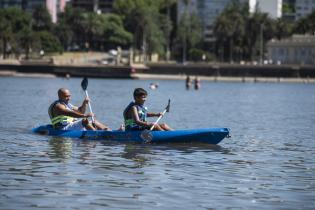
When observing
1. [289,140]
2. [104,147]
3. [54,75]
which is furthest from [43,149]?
[54,75]

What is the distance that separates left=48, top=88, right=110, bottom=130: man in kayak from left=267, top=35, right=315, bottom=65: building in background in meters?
143

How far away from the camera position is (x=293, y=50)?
578ft

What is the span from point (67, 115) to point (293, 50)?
491 ft

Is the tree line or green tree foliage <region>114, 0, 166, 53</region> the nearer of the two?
the tree line

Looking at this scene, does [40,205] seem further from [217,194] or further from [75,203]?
[217,194]

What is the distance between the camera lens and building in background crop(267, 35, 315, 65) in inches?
6811

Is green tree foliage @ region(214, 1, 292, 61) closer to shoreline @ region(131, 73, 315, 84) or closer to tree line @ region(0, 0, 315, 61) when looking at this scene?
tree line @ region(0, 0, 315, 61)

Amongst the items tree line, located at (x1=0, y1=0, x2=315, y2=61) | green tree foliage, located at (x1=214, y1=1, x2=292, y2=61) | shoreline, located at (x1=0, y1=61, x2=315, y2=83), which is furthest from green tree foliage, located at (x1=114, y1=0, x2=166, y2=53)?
shoreline, located at (x1=0, y1=61, x2=315, y2=83)

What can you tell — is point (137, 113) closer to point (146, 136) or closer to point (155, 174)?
point (146, 136)

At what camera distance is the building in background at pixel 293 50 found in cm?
17300

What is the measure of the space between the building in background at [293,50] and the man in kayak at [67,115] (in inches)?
5635

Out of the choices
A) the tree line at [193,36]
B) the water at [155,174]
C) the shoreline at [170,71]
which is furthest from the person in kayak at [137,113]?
the tree line at [193,36]

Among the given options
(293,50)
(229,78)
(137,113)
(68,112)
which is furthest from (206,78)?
(137,113)

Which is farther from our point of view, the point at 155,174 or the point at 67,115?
the point at 67,115
